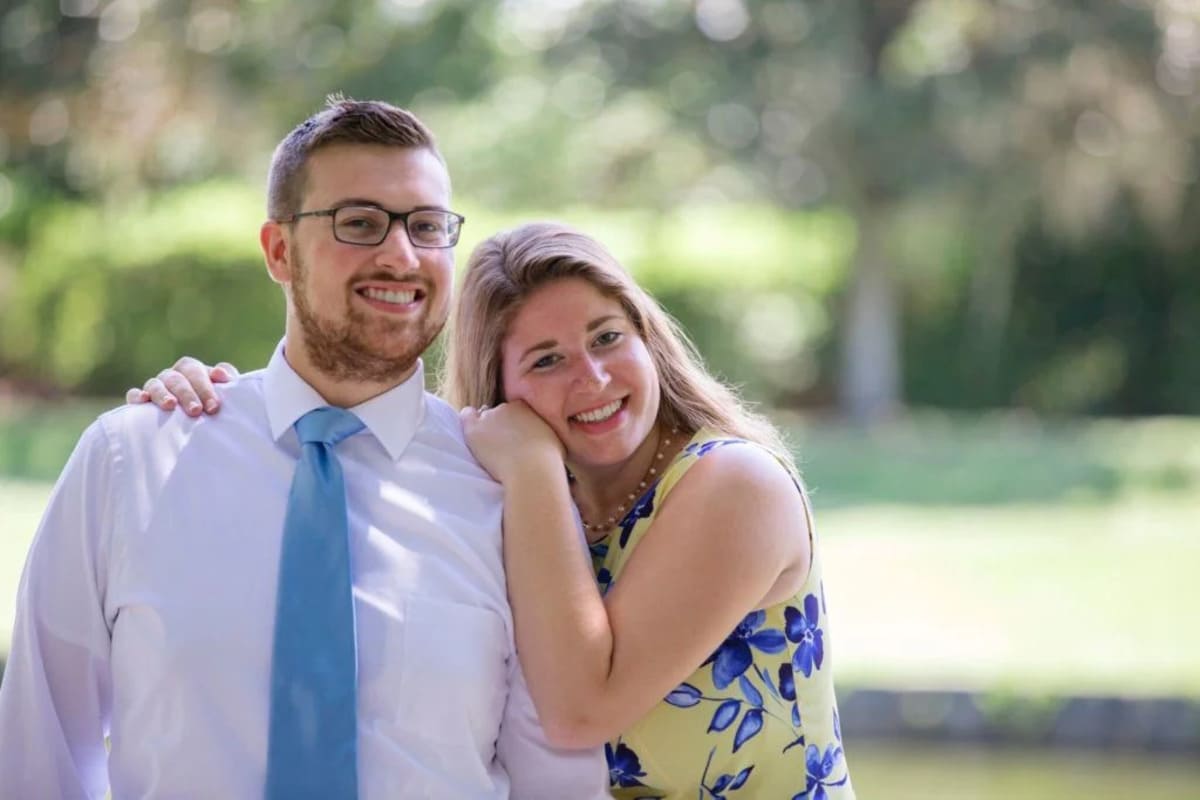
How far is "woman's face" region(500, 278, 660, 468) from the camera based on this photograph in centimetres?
244

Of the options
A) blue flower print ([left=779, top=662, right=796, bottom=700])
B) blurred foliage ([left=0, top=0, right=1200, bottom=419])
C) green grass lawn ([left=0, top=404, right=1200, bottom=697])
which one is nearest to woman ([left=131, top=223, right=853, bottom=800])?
blue flower print ([left=779, top=662, right=796, bottom=700])

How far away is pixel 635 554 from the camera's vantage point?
2.38 meters

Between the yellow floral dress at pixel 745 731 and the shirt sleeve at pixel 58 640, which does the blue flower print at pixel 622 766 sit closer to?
the yellow floral dress at pixel 745 731

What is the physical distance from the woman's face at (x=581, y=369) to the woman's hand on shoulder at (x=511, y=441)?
0.03 metres

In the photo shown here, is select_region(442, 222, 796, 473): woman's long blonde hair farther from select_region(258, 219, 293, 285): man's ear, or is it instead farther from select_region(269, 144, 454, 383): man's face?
select_region(258, 219, 293, 285): man's ear

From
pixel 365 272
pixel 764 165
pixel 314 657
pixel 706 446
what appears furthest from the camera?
pixel 764 165

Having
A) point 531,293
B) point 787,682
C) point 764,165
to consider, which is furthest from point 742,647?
point 764,165

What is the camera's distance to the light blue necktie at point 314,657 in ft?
6.82

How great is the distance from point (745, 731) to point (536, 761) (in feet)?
1.03

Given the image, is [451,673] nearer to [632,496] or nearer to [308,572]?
[308,572]

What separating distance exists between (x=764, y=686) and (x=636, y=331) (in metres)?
0.59

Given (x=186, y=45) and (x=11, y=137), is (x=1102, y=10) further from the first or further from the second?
(x=11, y=137)

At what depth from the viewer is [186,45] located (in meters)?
13.6

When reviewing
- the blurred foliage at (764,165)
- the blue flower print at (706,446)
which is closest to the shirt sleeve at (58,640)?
the blue flower print at (706,446)
